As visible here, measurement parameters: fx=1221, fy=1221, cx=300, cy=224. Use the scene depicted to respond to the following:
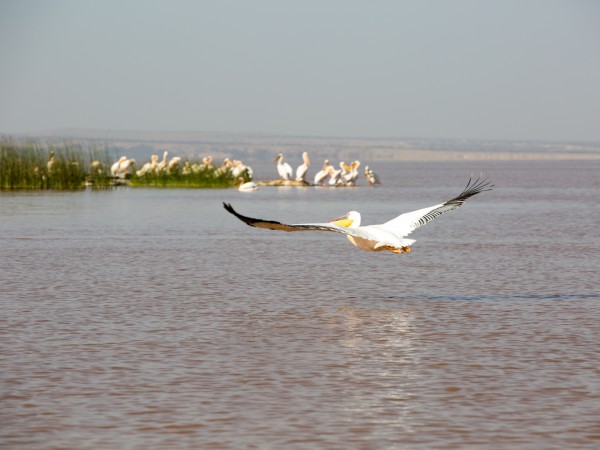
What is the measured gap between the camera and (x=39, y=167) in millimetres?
35938

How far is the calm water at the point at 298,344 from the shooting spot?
6570 mm

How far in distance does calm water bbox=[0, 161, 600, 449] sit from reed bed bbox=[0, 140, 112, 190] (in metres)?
15.3

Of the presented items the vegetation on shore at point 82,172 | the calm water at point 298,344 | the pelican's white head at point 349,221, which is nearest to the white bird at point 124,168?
the vegetation on shore at point 82,172

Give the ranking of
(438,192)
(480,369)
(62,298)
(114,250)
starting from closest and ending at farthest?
(480,369) → (62,298) → (114,250) → (438,192)

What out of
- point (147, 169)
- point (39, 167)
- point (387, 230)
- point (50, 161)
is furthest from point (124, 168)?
point (387, 230)

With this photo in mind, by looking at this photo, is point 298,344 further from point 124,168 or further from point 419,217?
point 124,168

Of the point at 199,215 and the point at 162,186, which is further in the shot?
the point at 162,186

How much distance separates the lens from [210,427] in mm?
6574

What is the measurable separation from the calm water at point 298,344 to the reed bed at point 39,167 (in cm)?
1532

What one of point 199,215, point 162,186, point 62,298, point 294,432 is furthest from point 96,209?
point 294,432

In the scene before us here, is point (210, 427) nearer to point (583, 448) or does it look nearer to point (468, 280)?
point (583, 448)

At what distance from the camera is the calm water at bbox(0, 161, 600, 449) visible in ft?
21.6

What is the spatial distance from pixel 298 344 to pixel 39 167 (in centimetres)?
2779

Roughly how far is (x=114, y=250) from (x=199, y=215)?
8.69 m
